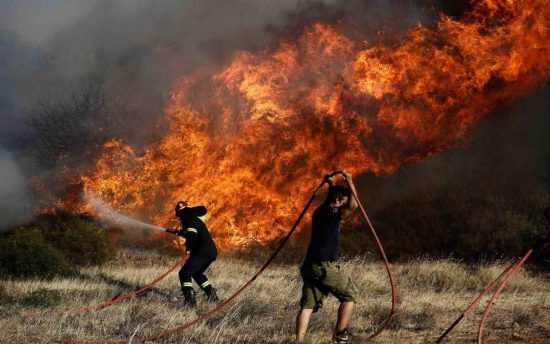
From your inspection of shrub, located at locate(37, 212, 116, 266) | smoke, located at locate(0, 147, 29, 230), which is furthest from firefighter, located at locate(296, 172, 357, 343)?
smoke, located at locate(0, 147, 29, 230)

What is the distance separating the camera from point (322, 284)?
5719 mm

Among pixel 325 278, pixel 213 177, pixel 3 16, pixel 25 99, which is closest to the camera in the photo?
pixel 325 278

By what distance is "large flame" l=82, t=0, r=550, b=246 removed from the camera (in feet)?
49.5

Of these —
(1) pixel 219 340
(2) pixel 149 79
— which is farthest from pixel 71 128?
(1) pixel 219 340

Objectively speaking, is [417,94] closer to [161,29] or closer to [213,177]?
[213,177]

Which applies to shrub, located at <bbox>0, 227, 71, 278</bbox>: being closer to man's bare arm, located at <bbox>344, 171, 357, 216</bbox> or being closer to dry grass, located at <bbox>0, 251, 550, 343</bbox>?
dry grass, located at <bbox>0, 251, 550, 343</bbox>

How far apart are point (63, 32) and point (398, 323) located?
1616 centimetres

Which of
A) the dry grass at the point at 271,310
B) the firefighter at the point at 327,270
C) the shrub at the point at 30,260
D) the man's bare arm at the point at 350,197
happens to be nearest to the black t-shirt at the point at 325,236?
the firefighter at the point at 327,270

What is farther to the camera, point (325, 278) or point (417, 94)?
point (417, 94)

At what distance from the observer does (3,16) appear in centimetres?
2014

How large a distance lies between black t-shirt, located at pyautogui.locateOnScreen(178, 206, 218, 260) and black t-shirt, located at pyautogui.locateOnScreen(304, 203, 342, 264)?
3.11 meters

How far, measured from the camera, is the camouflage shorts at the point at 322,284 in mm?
5691

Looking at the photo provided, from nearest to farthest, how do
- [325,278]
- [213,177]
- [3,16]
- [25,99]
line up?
1. [325,278]
2. [213,177]
3. [25,99]
4. [3,16]

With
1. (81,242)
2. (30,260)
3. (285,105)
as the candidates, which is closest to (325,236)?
(30,260)
